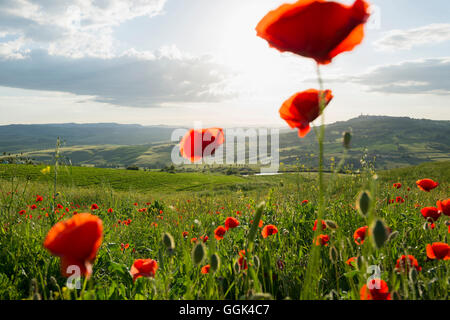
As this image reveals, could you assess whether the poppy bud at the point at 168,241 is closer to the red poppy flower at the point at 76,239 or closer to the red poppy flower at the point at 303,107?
the red poppy flower at the point at 76,239

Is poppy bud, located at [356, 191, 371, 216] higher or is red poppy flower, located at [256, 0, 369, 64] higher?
red poppy flower, located at [256, 0, 369, 64]

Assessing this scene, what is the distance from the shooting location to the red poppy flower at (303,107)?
1230 millimetres

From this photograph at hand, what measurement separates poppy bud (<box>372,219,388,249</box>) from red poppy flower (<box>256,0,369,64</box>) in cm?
59

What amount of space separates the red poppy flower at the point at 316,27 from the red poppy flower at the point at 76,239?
0.85 metres

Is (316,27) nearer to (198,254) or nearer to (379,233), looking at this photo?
(379,233)

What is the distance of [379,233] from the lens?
3.25ft

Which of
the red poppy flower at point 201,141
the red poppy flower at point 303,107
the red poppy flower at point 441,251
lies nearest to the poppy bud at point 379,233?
the red poppy flower at point 303,107

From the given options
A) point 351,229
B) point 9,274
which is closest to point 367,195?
point 351,229

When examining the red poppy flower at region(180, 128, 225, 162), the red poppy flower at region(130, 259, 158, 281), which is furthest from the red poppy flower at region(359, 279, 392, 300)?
the red poppy flower at region(130, 259, 158, 281)

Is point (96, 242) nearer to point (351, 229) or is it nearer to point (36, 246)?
point (36, 246)

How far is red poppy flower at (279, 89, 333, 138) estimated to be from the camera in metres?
1.23

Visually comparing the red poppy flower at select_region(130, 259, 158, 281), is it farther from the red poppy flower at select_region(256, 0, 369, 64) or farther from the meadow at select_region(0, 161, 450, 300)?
the red poppy flower at select_region(256, 0, 369, 64)

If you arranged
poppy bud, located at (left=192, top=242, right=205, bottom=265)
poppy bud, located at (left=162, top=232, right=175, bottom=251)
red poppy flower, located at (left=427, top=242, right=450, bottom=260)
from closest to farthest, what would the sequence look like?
poppy bud, located at (left=192, top=242, right=205, bottom=265) → poppy bud, located at (left=162, top=232, right=175, bottom=251) → red poppy flower, located at (left=427, top=242, right=450, bottom=260)
